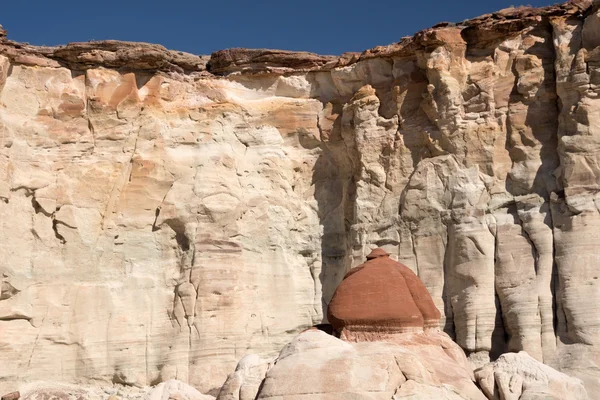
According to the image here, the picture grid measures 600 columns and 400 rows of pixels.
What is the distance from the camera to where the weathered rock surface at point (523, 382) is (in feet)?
55.7

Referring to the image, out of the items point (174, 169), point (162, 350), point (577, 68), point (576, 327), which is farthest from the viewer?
point (174, 169)

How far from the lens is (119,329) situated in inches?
1054

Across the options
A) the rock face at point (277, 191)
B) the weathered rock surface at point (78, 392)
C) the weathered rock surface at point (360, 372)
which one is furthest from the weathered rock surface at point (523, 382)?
the weathered rock surface at point (78, 392)

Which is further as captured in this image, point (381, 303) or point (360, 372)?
point (381, 303)

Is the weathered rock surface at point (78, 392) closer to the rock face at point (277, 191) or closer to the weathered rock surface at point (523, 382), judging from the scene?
the rock face at point (277, 191)

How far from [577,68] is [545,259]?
5.19 m

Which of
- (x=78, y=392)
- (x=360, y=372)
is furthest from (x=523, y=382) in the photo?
(x=78, y=392)

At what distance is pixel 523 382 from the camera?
17.2 meters

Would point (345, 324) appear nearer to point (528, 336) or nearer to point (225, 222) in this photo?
point (528, 336)

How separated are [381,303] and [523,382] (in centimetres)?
301

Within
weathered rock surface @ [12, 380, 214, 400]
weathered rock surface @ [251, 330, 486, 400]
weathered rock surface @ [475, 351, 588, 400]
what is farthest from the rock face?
weathered rock surface @ [251, 330, 486, 400]

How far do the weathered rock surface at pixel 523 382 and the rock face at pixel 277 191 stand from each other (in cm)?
583

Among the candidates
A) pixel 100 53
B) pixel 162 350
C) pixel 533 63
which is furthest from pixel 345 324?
pixel 100 53

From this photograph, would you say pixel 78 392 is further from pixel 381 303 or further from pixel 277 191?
pixel 381 303
